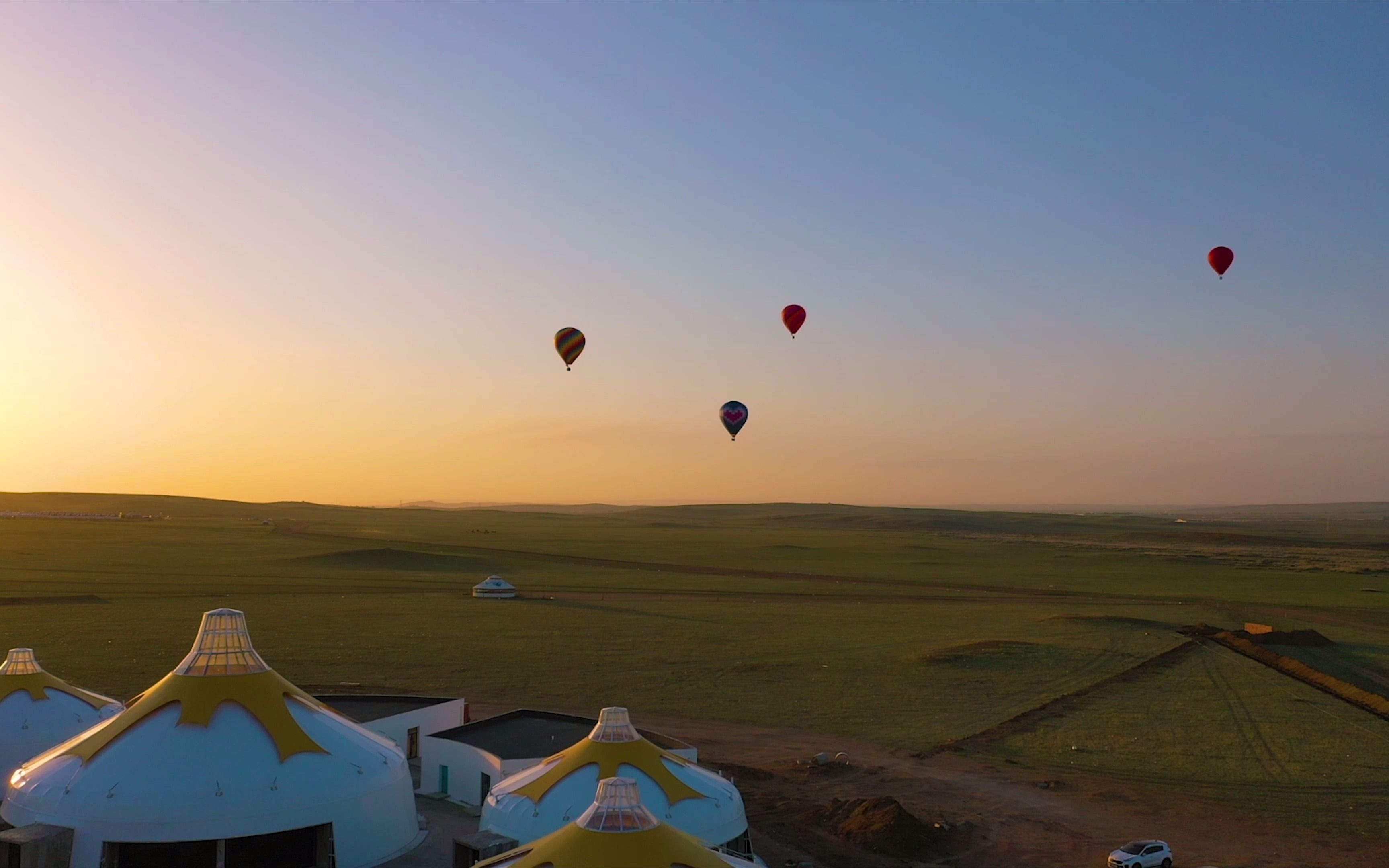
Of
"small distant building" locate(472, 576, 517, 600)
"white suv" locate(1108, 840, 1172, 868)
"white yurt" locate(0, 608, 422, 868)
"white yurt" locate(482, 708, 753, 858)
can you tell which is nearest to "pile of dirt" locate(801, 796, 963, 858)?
"white yurt" locate(482, 708, 753, 858)

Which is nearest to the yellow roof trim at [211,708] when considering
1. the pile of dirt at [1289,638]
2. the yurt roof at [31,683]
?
the yurt roof at [31,683]

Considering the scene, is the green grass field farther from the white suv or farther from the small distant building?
the white suv

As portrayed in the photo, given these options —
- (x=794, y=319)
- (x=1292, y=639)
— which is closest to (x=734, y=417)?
(x=794, y=319)

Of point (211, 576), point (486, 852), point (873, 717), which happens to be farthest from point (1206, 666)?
point (211, 576)

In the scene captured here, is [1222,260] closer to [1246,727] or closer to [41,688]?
[1246,727]

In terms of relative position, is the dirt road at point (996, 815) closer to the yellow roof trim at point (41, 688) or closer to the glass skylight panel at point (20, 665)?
the yellow roof trim at point (41, 688)

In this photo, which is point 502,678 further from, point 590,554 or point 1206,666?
point 590,554
